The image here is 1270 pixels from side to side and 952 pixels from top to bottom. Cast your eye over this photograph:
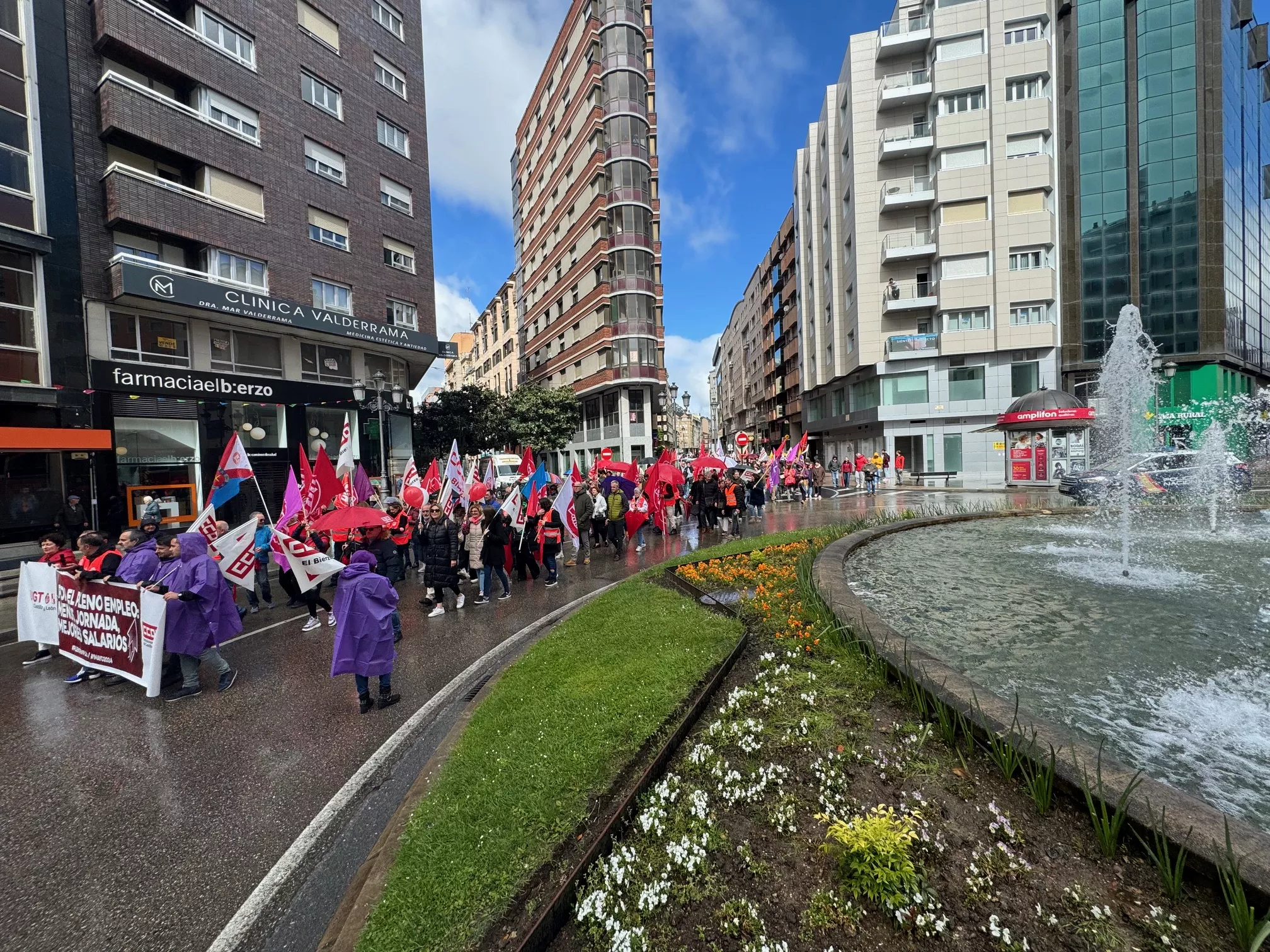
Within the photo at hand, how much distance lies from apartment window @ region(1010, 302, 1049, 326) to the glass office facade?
3.74 m

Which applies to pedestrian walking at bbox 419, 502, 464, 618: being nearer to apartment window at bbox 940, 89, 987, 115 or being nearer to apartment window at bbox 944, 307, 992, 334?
apartment window at bbox 944, 307, 992, 334

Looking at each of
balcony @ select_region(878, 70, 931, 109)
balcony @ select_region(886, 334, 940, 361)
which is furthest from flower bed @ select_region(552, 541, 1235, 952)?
balcony @ select_region(878, 70, 931, 109)

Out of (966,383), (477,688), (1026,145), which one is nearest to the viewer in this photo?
(477,688)

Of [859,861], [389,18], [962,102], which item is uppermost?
[389,18]

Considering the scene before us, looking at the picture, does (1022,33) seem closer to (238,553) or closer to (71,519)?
(238,553)

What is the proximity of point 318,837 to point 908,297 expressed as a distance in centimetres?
3926

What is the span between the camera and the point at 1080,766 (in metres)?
2.79

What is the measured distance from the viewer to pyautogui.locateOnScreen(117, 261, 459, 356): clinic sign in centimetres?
1639

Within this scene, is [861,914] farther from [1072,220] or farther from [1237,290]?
[1237,290]

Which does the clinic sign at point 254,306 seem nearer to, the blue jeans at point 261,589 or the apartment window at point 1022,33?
the blue jeans at point 261,589

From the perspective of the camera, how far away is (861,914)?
7.71ft

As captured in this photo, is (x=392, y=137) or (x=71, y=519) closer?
(x=71, y=519)

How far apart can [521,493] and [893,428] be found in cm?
3091

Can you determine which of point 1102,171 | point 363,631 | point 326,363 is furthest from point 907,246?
point 363,631
